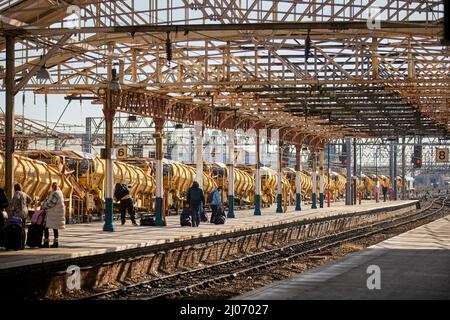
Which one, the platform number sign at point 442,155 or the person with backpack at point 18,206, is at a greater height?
the platform number sign at point 442,155

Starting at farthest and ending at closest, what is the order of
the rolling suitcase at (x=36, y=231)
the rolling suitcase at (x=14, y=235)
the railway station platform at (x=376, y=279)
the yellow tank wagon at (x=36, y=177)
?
the yellow tank wagon at (x=36, y=177), the rolling suitcase at (x=36, y=231), the rolling suitcase at (x=14, y=235), the railway station platform at (x=376, y=279)

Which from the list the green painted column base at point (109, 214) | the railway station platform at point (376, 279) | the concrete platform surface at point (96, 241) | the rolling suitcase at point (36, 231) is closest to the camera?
the railway station platform at point (376, 279)

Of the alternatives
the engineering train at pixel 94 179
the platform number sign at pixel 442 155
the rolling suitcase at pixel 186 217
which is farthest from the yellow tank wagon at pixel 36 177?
the platform number sign at pixel 442 155

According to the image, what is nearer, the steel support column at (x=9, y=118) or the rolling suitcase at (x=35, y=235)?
the rolling suitcase at (x=35, y=235)

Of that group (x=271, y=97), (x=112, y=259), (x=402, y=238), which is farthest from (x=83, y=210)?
(x=112, y=259)

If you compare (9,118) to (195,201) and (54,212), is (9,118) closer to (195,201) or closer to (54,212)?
(54,212)

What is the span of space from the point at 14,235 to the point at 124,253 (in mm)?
2728

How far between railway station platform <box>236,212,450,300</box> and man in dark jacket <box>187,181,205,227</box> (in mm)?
A: 8552

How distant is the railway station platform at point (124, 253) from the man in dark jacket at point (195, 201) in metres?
0.76

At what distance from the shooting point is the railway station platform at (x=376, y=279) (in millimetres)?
15938

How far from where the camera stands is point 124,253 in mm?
22844

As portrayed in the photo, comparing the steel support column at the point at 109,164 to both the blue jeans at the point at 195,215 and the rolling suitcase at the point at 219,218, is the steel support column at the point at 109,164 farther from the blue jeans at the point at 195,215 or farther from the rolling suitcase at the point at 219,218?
the rolling suitcase at the point at 219,218

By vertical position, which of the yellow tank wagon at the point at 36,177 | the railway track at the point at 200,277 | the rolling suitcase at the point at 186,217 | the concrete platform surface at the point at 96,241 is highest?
the yellow tank wagon at the point at 36,177
